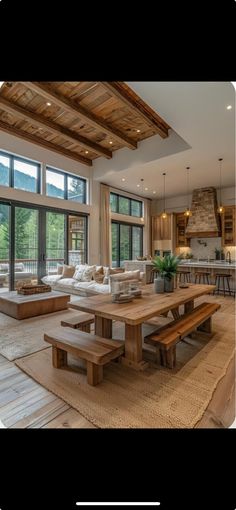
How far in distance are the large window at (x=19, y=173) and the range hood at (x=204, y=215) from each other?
5.11 metres

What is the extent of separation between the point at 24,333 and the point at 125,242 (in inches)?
243

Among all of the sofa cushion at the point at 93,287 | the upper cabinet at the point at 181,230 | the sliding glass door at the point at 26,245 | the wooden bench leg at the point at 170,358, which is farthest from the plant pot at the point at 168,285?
the upper cabinet at the point at 181,230

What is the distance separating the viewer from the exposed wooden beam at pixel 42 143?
5270 mm

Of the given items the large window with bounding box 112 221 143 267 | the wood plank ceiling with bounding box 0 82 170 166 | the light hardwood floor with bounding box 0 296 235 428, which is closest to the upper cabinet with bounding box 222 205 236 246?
the large window with bounding box 112 221 143 267

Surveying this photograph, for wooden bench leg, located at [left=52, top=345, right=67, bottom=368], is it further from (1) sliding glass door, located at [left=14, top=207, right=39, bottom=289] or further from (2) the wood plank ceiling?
(1) sliding glass door, located at [left=14, top=207, right=39, bottom=289]

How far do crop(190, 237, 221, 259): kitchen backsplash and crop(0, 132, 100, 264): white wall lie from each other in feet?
12.2

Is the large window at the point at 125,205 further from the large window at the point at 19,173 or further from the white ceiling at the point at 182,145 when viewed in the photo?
the large window at the point at 19,173

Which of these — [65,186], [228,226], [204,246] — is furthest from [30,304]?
[204,246]


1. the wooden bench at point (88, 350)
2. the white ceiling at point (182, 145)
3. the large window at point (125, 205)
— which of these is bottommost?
the wooden bench at point (88, 350)

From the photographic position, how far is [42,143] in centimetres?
592

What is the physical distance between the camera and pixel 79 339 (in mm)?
2066

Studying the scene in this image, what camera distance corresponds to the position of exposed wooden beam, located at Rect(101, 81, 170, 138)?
142 inches
